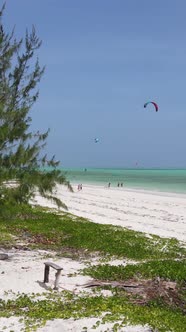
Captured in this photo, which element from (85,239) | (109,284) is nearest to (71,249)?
(85,239)

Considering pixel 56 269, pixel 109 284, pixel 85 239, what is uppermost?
pixel 56 269

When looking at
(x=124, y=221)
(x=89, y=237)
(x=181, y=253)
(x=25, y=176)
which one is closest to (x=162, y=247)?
(x=181, y=253)

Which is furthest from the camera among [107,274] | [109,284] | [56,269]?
[107,274]

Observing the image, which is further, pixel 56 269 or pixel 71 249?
pixel 71 249

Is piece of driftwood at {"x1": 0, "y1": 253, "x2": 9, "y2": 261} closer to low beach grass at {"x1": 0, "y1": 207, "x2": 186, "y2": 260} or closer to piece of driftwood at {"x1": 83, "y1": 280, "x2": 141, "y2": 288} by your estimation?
low beach grass at {"x1": 0, "y1": 207, "x2": 186, "y2": 260}

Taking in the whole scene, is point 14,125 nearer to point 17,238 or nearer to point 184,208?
point 17,238

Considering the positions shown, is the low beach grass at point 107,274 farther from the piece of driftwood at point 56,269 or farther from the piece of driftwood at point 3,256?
the piece of driftwood at point 3,256

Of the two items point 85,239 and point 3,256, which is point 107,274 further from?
point 85,239

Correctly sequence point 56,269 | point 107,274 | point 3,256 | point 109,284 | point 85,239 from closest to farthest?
point 56,269, point 109,284, point 107,274, point 3,256, point 85,239

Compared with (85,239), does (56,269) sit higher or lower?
higher

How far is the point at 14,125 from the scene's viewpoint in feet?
60.4

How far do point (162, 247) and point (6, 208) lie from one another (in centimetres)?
898

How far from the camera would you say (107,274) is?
16312 millimetres

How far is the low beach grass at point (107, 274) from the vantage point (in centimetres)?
1184
